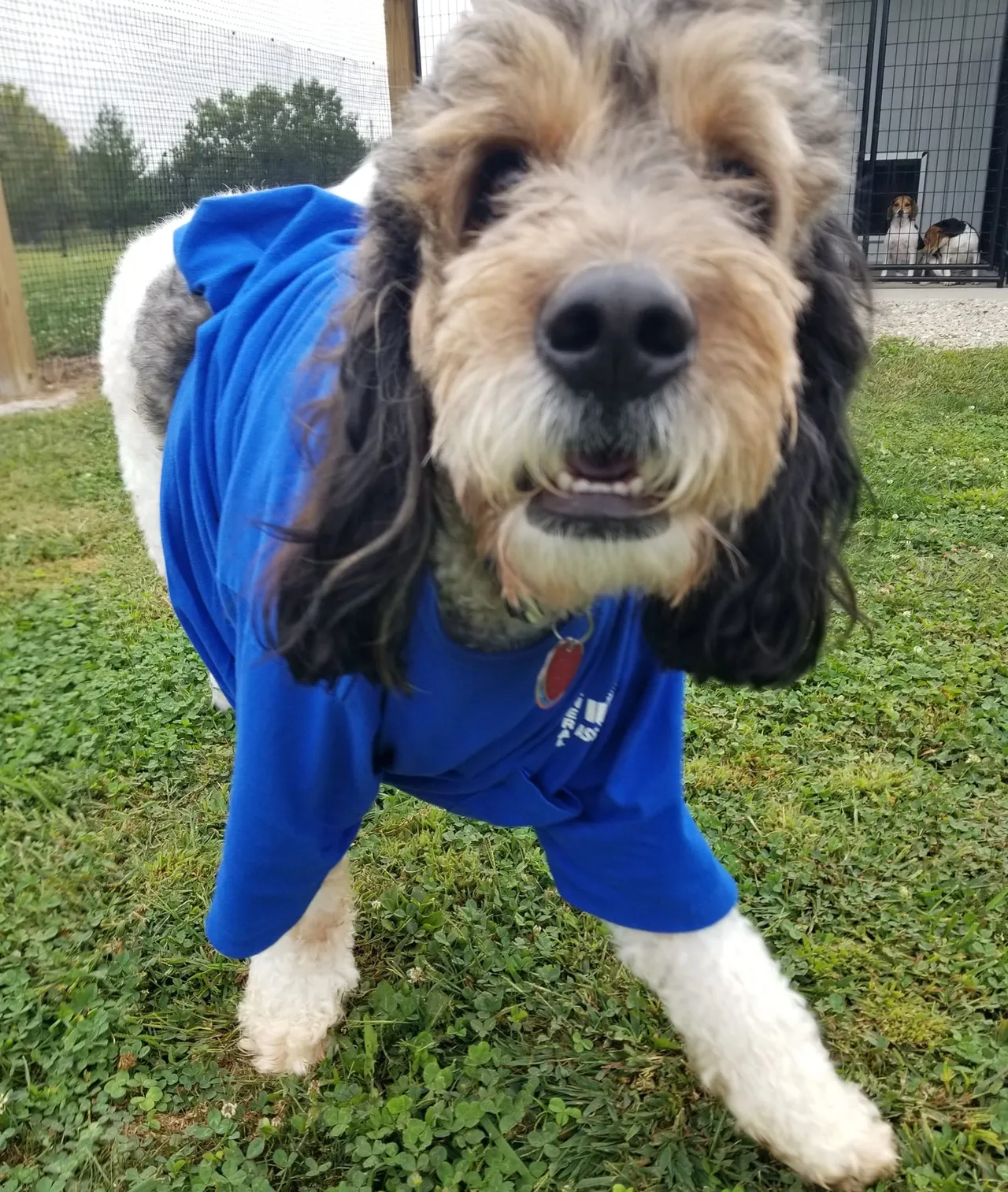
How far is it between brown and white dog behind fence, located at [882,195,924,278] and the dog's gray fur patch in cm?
786

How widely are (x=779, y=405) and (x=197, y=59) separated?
23.9ft

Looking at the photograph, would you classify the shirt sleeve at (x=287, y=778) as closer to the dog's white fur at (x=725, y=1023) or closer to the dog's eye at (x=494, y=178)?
the dog's white fur at (x=725, y=1023)

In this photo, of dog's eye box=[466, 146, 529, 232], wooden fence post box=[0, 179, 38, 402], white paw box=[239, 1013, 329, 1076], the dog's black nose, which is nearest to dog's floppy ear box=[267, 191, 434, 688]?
dog's eye box=[466, 146, 529, 232]

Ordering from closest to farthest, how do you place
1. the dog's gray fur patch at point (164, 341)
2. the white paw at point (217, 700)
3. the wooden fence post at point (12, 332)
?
the dog's gray fur patch at point (164, 341) < the white paw at point (217, 700) < the wooden fence post at point (12, 332)

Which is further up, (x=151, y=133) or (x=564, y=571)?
(x=151, y=133)

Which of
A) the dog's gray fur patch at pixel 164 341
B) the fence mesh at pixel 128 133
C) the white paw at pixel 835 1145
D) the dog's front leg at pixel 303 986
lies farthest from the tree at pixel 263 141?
the white paw at pixel 835 1145

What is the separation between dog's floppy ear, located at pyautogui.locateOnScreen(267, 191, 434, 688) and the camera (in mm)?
1411

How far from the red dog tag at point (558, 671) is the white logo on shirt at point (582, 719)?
0.04 meters

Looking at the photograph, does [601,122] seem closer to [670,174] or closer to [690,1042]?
[670,174]

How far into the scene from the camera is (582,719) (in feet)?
5.39

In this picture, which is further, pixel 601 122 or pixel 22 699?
pixel 22 699

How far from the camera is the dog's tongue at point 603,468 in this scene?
3.87 ft

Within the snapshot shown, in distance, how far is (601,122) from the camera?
129 cm

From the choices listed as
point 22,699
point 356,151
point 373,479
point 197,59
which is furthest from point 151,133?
point 373,479
